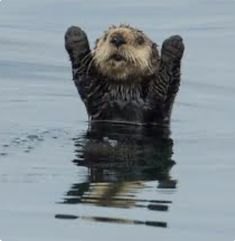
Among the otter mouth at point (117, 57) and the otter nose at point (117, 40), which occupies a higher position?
the otter nose at point (117, 40)

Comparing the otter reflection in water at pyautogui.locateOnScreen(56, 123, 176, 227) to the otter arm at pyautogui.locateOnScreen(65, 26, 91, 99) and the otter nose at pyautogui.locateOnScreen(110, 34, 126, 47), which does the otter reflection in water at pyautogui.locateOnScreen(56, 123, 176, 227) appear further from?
the otter nose at pyautogui.locateOnScreen(110, 34, 126, 47)

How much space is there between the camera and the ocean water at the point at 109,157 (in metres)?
7.09

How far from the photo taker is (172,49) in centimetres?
962

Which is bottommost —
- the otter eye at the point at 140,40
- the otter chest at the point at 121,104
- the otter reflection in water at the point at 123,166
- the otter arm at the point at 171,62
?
the otter reflection in water at the point at 123,166

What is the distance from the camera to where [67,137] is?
9398 millimetres

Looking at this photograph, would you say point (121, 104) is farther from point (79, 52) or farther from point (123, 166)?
point (123, 166)

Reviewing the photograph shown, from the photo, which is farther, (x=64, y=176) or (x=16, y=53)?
(x=16, y=53)

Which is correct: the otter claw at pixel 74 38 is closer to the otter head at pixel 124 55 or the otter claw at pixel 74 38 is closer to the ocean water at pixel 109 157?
the otter head at pixel 124 55

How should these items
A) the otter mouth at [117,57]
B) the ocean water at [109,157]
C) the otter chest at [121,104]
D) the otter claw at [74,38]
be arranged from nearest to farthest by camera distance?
the ocean water at [109,157], the otter mouth at [117,57], the otter claw at [74,38], the otter chest at [121,104]

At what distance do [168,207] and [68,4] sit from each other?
9157 mm

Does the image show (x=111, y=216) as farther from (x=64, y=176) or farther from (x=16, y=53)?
(x=16, y=53)

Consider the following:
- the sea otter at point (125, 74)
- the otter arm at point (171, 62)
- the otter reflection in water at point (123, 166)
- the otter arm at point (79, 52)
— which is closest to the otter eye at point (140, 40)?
the sea otter at point (125, 74)

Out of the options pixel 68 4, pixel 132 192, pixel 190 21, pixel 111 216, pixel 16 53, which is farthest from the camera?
pixel 68 4

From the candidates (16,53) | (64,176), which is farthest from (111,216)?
(16,53)
